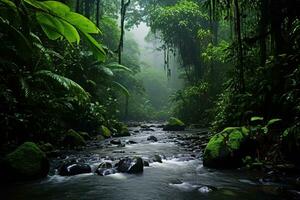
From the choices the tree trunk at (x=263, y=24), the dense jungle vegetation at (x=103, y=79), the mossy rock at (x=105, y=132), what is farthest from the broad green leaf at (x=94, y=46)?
the mossy rock at (x=105, y=132)

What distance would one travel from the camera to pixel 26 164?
15.2ft

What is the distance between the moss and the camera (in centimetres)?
547

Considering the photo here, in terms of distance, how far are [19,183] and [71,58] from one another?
8.01 meters

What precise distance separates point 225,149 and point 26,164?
313 centimetres

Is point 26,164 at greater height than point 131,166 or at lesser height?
greater

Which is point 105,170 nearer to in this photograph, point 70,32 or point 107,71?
point 70,32

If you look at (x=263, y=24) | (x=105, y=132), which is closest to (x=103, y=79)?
(x=105, y=132)

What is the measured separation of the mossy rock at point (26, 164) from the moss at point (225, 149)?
8.75 ft

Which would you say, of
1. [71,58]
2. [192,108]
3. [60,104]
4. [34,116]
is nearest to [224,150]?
[34,116]

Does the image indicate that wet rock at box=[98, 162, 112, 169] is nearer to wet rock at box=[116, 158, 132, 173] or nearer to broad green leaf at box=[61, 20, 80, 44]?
wet rock at box=[116, 158, 132, 173]

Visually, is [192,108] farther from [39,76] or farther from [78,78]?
[39,76]

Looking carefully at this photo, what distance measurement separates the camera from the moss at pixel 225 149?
215 inches

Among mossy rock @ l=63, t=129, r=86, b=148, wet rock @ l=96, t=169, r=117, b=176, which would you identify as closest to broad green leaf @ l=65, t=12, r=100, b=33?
wet rock @ l=96, t=169, r=117, b=176

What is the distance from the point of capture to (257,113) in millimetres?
6594
